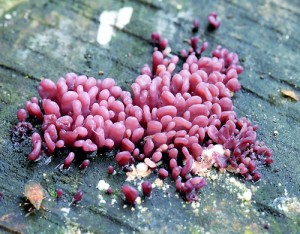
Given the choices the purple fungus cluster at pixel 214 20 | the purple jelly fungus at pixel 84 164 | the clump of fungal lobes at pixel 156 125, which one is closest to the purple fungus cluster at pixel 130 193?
the clump of fungal lobes at pixel 156 125

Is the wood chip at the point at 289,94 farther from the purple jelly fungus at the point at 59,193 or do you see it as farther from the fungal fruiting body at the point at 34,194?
the fungal fruiting body at the point at 34,194

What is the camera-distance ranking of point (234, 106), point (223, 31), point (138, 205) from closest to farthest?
point (138, 205) → point (234, 106) → point (223, 31)

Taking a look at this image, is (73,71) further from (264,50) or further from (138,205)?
(264,50)

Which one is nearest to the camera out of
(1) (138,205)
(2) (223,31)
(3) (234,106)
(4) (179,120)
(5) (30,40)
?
(1) (138,205)

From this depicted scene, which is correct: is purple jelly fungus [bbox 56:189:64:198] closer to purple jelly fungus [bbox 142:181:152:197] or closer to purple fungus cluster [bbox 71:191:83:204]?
purple fungus cluster [bbox 71:191:83:204]

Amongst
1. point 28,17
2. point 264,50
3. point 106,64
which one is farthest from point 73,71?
point 264,50

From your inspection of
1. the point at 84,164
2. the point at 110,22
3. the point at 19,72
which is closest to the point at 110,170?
the point at 84,164

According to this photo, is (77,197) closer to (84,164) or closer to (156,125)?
(84,164)

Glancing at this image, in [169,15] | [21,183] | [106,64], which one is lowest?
[21,183]
